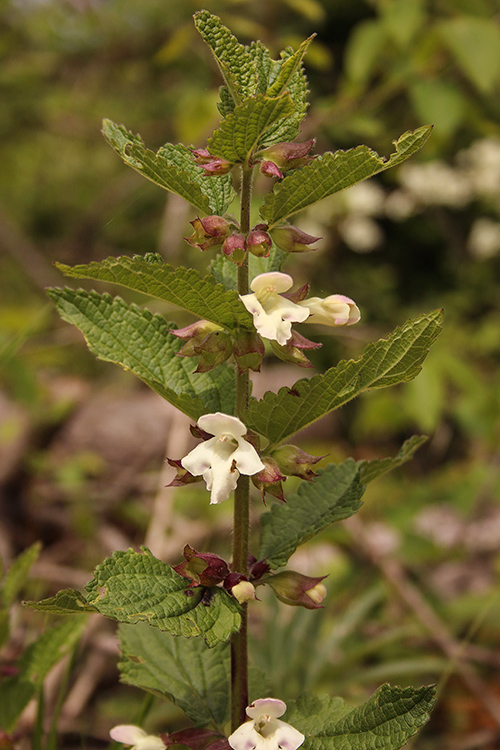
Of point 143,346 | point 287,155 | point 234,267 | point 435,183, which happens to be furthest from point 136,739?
point 435,183

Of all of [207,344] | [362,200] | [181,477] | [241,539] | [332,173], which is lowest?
[362,200]

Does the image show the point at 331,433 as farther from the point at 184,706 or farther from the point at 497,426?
the point at 184,706

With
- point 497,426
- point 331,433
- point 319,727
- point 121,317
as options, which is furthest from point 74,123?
point 319,727

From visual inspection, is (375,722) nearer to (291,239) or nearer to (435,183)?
(291,239)

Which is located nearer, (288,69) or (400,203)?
(288,69)

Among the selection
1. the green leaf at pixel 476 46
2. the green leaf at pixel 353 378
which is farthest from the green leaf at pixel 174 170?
the green leaf at pixel 476 46

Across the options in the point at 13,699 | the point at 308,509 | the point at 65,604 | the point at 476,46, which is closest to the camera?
the point at 65,604
